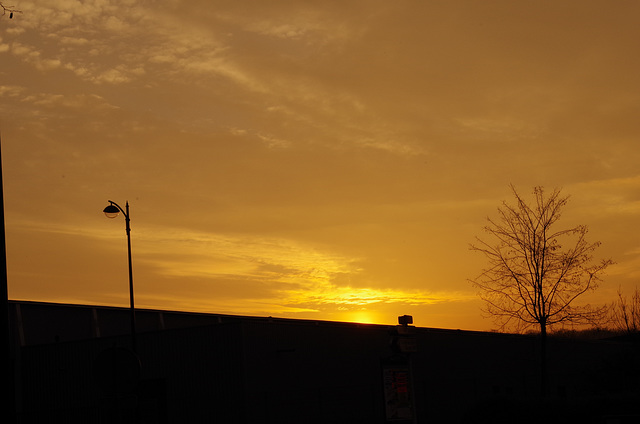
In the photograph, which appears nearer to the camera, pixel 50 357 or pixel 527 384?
pixel 50 357

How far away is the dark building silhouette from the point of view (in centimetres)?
3225

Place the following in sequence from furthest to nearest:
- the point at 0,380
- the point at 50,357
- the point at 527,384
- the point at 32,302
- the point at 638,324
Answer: the point at 638,324 < the point at 527,384 < the point at 32,302 < the point at 50,357 < the point at 0,380

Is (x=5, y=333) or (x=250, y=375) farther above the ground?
(x=5, y=333)

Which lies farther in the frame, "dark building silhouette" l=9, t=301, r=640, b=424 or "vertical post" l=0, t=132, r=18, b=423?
"dark building silhouette" l=9, t=301, r=640, b=424

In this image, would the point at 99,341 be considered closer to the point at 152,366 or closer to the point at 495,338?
the point at 152,366

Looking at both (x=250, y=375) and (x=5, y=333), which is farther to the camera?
(x=250, y=375)

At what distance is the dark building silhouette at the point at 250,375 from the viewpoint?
32.2m

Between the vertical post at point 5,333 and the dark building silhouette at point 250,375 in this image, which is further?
the dark building silhouette at point 250,375

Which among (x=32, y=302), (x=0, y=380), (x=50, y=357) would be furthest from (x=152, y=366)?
(x=0, y=380)

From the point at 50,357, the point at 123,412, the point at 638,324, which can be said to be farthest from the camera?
the point at 638,324

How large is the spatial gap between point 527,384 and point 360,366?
53.6 feet

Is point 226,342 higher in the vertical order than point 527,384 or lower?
higher

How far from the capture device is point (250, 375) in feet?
110

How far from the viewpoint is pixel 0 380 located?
28.1ft
